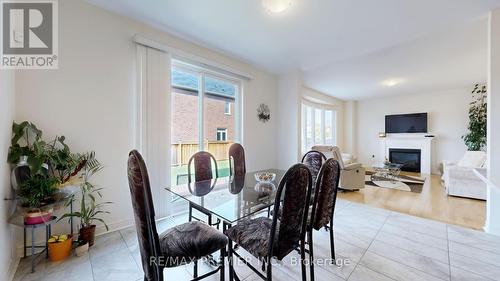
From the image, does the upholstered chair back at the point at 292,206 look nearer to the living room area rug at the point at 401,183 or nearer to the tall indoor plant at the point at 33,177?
the tall indoor plant at the point at 33,177

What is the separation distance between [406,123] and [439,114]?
842mm

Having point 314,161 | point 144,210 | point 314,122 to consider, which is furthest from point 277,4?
point 314,122

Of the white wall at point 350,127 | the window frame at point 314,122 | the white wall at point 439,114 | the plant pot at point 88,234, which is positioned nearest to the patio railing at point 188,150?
the plant pot at point 88,234

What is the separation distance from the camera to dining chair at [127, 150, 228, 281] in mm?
982

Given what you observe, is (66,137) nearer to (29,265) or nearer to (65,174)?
(65,174)

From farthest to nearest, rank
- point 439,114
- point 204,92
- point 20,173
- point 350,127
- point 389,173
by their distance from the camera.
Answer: point 350,127
point 439,114
point 389,173
point 204,92
point 20,173

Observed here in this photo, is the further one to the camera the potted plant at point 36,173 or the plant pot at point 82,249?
the plant pot at point 82,249

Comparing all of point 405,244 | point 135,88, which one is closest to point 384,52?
point 405,244

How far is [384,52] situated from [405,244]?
3.05m

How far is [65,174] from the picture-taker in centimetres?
193

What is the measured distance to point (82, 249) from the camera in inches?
73.9

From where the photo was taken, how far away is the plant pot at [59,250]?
1.77 metres

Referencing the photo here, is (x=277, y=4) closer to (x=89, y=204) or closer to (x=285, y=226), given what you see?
(x=285, y=226)

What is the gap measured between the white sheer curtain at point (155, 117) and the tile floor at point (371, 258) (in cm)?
54
